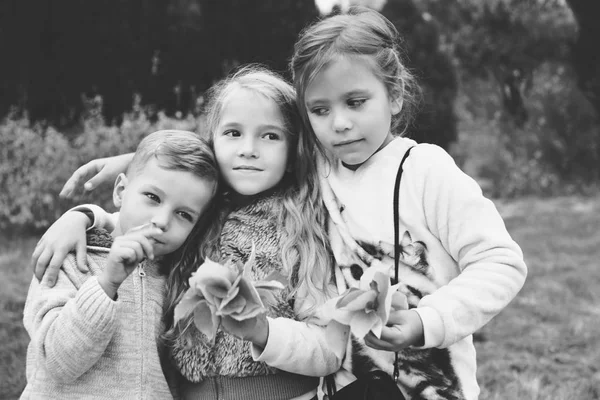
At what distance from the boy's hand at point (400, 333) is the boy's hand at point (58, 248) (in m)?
0.91

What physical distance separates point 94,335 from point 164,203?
42 cm

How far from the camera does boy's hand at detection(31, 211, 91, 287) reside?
191 cm

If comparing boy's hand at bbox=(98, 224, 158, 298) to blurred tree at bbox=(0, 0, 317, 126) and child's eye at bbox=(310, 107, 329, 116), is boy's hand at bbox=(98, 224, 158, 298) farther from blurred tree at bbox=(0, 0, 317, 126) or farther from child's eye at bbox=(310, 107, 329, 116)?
blurred tree at bbox=(0, 0, 317, 126)

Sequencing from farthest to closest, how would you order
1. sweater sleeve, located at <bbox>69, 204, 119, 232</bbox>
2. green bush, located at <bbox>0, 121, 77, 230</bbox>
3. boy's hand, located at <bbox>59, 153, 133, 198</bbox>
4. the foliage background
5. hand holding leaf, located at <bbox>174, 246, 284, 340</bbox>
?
green bush, located at <bbox>0, 121, 77, 230</bbox>, the foliage background, boy's hand, located at <bbox>59, 153, 133, 198</bbox>, sweater sleeve, located at <bbox>69, 204, 119, 232</bbox>, hand holding leaf, located at <bbox>174, 246, 284, 340</bbox>

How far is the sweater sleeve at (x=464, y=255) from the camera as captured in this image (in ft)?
5.46

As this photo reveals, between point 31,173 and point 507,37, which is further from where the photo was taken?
point 507,37

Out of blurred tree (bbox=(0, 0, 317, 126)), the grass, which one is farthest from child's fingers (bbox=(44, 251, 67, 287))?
blurred tree (bbox=(0, 0, 317, 126))

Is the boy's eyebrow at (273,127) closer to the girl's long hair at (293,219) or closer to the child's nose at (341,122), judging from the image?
the girl's long hair at (293,219)

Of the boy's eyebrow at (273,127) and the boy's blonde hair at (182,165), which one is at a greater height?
the boy's eyebrow at (273,127)

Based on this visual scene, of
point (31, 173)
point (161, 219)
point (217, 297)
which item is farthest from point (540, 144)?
point (217, 297)

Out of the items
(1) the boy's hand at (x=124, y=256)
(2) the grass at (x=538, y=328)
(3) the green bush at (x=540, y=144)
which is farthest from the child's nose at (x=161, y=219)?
(3) the green bush at (x=540, y=144)

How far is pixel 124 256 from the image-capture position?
5.52 feet

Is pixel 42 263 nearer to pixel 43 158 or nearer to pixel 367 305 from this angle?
pixel 367 305

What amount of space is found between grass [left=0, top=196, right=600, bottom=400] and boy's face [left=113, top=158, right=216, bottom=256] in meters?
1.67
